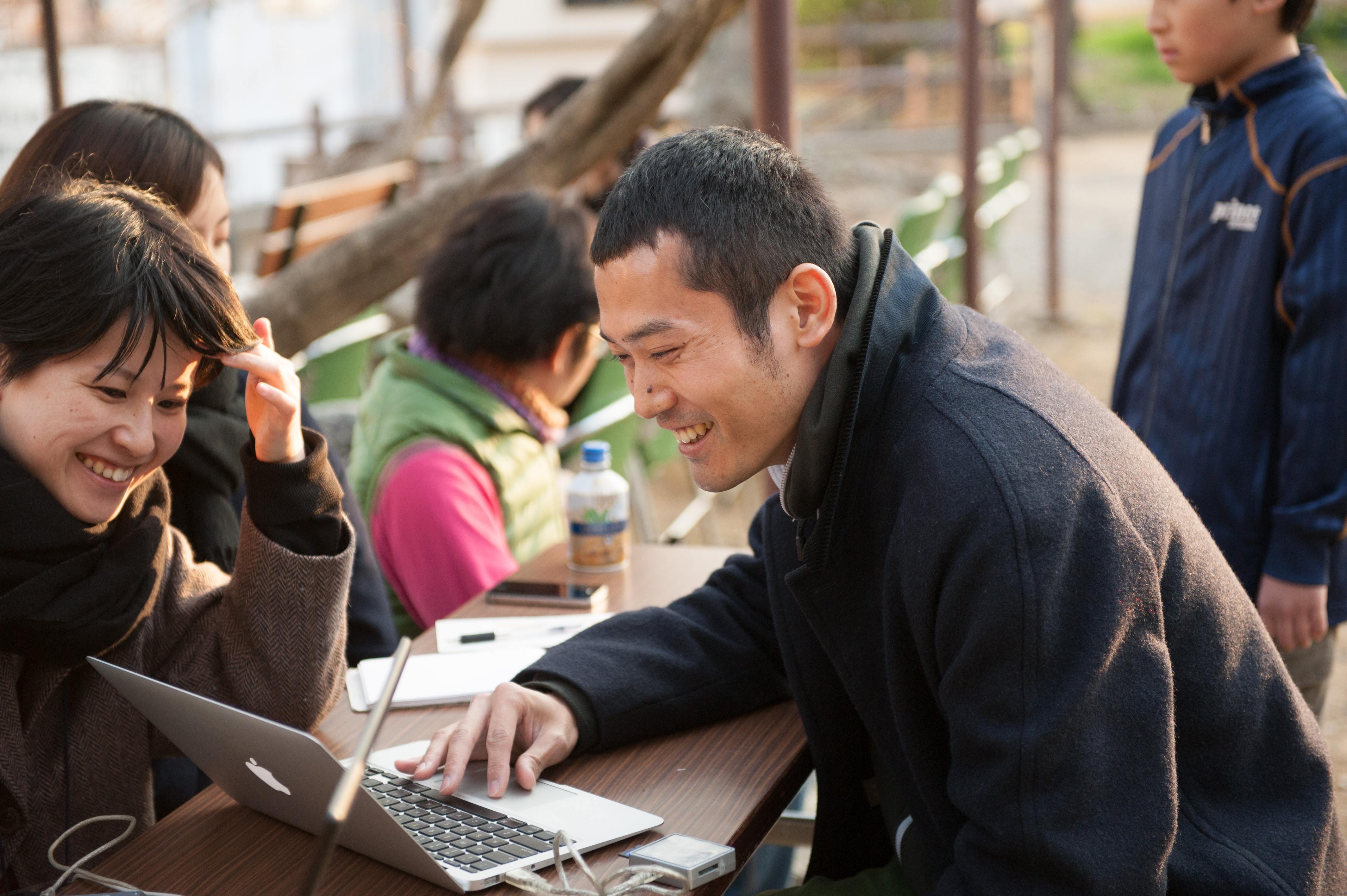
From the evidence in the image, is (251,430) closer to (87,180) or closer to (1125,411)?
(87,180)

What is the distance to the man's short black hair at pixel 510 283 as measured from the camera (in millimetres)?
2477

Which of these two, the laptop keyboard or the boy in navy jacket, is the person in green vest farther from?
the boy in navy jacket

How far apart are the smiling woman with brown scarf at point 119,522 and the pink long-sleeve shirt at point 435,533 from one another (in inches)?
24.4

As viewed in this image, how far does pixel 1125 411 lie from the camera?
2.64 metres

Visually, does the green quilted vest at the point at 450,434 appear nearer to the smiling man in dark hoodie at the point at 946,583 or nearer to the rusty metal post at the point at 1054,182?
the smiling man in dark hoodie at the point at 946,583

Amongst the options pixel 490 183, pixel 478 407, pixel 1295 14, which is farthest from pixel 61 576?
pixel 490 183

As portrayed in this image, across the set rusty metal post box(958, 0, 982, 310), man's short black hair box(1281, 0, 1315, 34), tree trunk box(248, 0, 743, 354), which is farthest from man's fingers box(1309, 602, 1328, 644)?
rusty metal post box(958, 0, 982, 310)

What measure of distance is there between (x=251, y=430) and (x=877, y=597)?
30.2 inches

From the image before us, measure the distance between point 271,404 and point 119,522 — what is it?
0.22 meters

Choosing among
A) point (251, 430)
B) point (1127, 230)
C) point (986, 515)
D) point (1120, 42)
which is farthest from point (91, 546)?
point (1120, 42)

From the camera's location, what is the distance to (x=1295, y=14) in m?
Result: 2.32

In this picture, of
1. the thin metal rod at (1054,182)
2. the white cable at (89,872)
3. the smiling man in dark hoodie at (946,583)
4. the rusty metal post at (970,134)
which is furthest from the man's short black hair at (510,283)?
the thin metal rod at (1054,182)

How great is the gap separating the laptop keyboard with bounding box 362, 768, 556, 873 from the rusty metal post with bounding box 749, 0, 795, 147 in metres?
2.04

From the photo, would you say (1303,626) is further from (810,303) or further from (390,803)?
(390,803)
